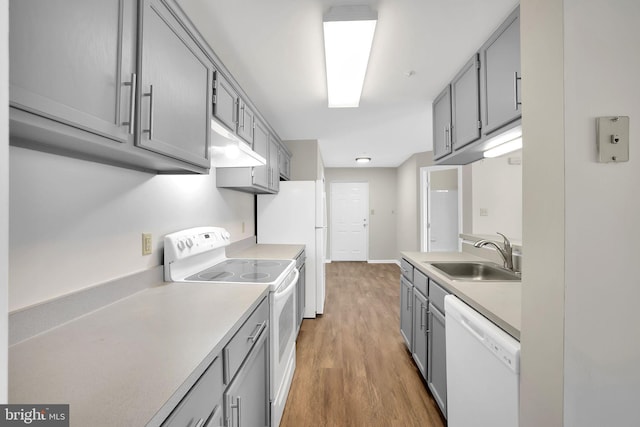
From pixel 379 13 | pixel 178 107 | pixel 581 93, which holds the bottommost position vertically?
pixel 581 93

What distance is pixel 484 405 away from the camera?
1.04 metres

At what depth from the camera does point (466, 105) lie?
72.9 inches

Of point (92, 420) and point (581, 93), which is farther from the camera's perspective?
point (581, 93)

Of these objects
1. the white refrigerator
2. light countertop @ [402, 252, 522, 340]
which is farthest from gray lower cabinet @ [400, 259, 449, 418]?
the white refrigerator

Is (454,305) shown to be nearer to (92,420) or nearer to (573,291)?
(573,291)

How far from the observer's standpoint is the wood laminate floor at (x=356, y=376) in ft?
5.56

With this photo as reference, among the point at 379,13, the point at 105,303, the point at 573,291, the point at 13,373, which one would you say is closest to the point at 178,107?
the point at 105,303

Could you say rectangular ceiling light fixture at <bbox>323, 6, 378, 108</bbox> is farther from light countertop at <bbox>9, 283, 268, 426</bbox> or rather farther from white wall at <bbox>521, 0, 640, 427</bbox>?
light countertop at <bbox>9, 283, 268, 426</bbox>

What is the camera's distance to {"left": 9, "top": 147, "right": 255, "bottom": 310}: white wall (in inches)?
32.3

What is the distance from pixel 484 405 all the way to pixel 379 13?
6.17 feet

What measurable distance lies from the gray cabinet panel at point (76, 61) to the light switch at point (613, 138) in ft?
4.44

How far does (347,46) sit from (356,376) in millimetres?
2378

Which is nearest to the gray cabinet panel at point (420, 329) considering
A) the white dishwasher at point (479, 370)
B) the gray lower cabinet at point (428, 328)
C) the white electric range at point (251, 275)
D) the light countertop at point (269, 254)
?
the gray lower cabinet at point (428, 328)

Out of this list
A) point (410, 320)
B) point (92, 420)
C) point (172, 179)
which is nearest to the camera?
point (92, 420)
